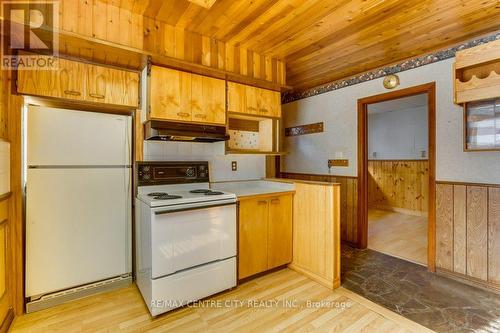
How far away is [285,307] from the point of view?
200cm

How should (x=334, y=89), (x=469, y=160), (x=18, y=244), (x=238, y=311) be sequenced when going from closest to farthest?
(x=18, y=244)
(x=238, y=311)
(x=469, y=160)
(x=334, y=89)

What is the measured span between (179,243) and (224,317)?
26.4 inches

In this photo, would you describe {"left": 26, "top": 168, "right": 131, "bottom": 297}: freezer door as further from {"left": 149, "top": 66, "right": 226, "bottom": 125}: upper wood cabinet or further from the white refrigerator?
{"left": 149, "top": 66, "right": 226, "bottom": 125}: upper wood cabinet

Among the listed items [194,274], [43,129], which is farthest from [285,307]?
[43,129]

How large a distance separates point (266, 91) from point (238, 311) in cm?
224

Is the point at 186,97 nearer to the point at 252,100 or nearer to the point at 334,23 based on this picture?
the point at 252,100

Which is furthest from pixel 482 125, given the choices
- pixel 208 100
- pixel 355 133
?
pixel 208 100

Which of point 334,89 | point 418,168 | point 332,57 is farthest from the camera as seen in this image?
point 418,168

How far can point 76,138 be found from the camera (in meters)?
2.06

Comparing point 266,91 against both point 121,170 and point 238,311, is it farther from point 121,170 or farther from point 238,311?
point 238,311

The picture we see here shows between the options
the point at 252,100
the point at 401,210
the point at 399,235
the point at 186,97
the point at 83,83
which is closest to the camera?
the point at 83,83

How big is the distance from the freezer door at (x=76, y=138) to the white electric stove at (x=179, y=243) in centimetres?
29

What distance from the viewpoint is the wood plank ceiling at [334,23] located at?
186 cm

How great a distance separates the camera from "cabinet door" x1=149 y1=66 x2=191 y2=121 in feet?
6.89
